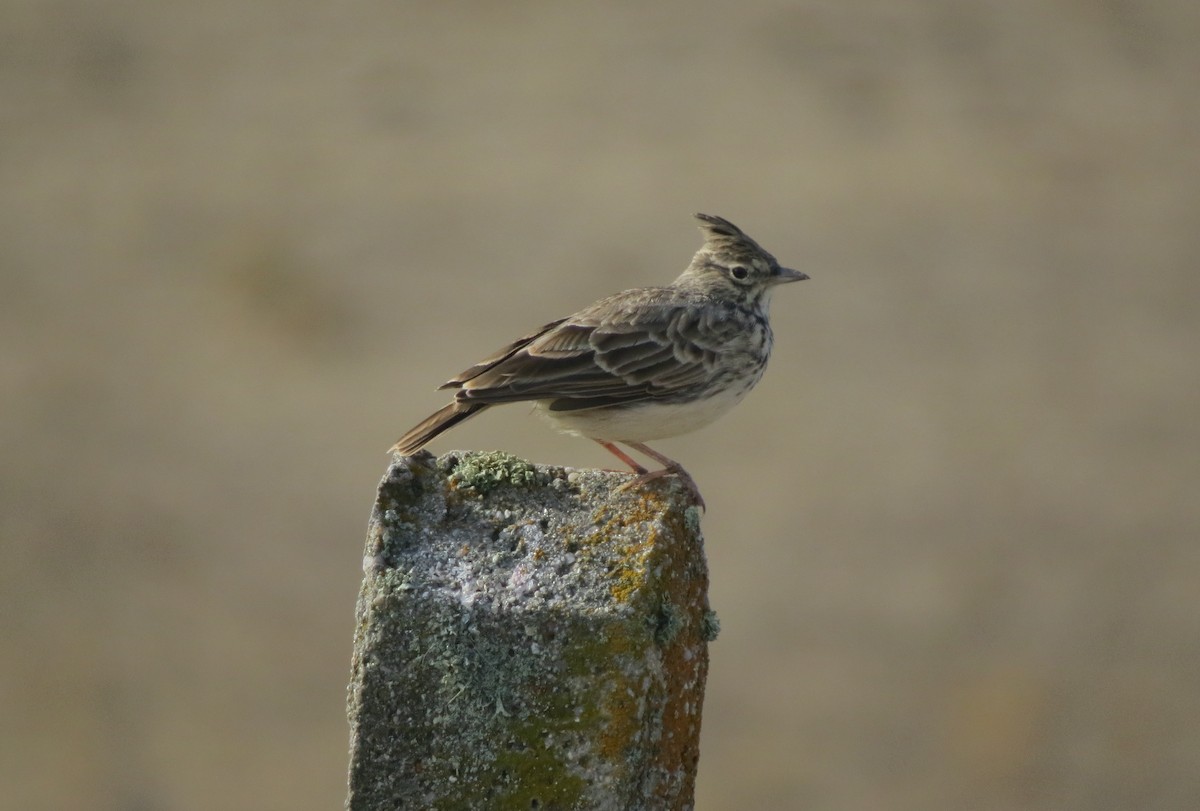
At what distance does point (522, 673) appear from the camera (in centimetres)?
379

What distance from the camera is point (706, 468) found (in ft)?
47.6

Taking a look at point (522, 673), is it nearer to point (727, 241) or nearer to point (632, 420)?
point (632, 420)

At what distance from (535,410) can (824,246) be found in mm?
10449

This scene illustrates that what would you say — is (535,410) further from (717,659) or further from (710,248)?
(717,659)

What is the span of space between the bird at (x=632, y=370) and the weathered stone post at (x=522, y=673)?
164cm

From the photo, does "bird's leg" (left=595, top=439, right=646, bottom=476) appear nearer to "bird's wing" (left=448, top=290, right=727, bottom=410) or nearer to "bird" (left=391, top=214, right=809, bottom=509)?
Result: "bird" (left=391, top=214, right=809, bottom=509)

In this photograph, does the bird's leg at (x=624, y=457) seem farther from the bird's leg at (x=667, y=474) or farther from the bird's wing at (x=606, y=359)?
the bird's wing at (x=606, y=359)

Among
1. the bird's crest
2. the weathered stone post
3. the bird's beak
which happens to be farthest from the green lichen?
the bird's beak

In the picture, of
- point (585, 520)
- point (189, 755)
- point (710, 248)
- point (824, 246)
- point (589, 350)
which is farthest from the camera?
point (824, 246)

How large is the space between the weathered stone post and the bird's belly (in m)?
2.30

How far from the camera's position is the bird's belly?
250 inches

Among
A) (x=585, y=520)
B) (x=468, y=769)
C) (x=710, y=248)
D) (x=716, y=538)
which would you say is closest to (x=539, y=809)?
(x=468, y=769)

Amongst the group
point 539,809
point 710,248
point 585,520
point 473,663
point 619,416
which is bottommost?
point 539,809

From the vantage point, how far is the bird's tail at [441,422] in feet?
18.5
